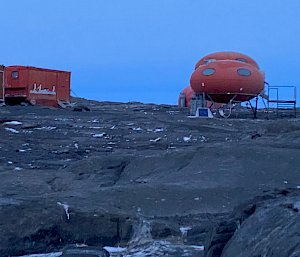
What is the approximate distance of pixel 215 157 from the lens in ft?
37.0

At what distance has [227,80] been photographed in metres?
30.5

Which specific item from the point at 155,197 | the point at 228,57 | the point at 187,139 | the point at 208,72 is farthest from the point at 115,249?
the point at 228,57

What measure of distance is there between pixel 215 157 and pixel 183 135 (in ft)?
28.1

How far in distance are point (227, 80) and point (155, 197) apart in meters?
22.2

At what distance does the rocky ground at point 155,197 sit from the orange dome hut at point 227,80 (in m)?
12.5

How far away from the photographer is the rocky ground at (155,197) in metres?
4.98

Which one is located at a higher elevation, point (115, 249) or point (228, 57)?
point (228, 57)

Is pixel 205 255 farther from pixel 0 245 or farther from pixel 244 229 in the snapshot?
A: pixel 0 245

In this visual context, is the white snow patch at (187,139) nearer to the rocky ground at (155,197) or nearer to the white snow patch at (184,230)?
the rocky ground at (155,197)

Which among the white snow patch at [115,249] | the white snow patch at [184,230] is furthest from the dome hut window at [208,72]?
the white snow patch at [115,249]

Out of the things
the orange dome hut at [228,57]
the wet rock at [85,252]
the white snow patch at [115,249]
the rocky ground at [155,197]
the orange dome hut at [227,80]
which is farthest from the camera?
the orange dome hut at [228,57]

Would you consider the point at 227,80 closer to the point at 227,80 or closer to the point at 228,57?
the point at 227,80

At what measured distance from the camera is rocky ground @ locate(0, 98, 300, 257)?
4.98 m

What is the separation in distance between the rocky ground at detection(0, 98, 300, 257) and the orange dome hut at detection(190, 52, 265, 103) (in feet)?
40.9
